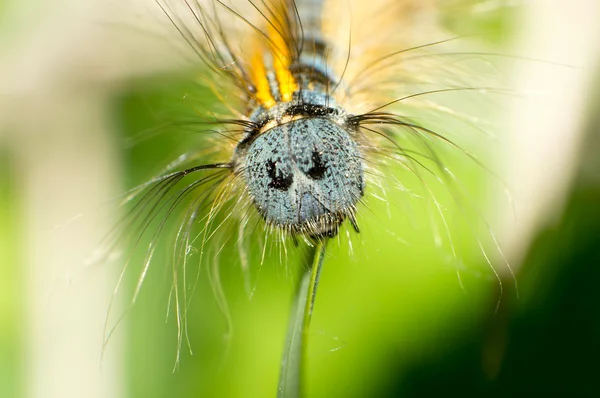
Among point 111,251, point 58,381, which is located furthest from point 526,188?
point 58,381

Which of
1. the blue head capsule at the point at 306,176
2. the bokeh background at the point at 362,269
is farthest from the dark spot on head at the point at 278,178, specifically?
the bokeh background at the point at 362,269

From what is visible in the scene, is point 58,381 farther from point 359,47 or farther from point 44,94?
point 359,47

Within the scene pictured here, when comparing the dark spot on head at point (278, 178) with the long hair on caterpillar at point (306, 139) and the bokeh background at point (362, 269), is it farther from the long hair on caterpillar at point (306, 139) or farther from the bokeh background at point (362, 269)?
the bokeh background at point (362, 269)

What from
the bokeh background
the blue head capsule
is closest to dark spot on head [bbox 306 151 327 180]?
the blue head capsule

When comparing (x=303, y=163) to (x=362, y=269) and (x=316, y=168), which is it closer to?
(x=316, y=168)

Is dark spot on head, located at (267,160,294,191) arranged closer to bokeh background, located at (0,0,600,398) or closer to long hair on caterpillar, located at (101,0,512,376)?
long hair on caterpillar, located at (101,0,512,376)

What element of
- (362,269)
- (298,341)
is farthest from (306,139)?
(362,269)

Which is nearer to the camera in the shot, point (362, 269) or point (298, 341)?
point (298, 341)
